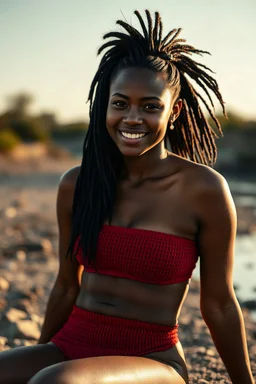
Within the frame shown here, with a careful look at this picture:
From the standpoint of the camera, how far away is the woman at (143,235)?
256cm

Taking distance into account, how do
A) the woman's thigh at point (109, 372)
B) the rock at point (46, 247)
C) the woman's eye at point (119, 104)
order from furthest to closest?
the rock at point (46, 247), the woman's eye at point (119, 104), the woman's thigh at point (109, 372)

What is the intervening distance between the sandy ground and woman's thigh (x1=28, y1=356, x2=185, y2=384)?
46.5 inches

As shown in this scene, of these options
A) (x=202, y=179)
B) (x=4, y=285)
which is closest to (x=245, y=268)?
(x=4, y=285)

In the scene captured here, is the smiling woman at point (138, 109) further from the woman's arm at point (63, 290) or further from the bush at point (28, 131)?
the bush at point (28, 131)

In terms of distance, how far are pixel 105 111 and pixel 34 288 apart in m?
3.61

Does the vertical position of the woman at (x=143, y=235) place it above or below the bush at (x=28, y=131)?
above

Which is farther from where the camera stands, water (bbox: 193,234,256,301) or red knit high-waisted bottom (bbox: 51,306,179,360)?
water (bbox: 193,234,256,301)

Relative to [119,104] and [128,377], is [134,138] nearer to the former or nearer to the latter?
[119,104]

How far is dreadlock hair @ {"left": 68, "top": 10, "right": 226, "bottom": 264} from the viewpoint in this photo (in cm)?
Result: 271

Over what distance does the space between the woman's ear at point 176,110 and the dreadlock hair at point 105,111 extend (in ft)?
0.13

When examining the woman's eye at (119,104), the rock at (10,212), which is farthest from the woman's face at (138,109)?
the rock at (10,212)

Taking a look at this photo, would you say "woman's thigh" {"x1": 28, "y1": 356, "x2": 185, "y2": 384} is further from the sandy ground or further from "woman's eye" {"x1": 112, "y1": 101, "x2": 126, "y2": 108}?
the sandy ground

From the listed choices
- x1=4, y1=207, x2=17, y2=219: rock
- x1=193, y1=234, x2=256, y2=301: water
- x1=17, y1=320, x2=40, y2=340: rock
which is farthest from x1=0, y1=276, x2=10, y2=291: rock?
x1=4, y1=207, x2=17, y2=219: rock

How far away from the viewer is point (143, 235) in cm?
258
